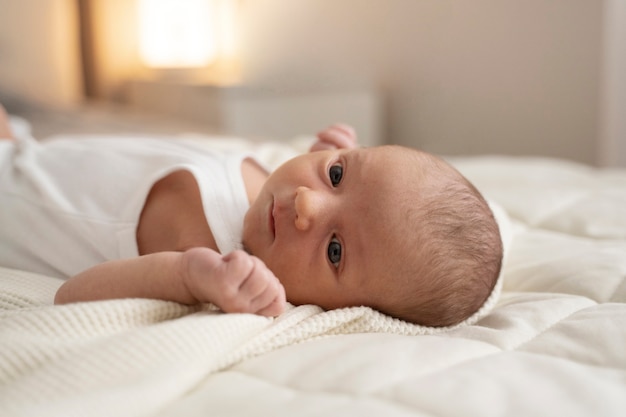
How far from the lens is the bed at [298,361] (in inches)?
22.9

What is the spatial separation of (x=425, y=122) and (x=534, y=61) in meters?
0.67

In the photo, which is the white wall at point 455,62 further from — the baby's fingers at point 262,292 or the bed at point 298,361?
the baby's fingers at point 262,292

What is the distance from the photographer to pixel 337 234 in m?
0.87

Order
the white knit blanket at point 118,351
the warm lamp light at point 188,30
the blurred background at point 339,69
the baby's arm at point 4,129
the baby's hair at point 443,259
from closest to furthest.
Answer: the white knit blanket at point 118,351
the baby's hair at point 443,259
the baby's arm at point 4,129
the blurred background at point 339,69
the warm lamp light at point 188,30

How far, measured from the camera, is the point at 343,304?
0.86 metres

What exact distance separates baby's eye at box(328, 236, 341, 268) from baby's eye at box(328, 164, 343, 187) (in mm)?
88

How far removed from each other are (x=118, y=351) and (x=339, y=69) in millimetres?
3338

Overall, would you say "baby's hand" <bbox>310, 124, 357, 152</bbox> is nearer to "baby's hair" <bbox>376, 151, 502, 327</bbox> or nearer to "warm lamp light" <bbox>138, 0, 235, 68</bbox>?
"baby's hair" <bbox>376, 151, 502, 327</bbox>

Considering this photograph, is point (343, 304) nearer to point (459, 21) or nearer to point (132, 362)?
point (132, 362)

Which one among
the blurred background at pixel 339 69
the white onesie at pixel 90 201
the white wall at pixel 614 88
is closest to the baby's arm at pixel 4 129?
the white onesie at pixel 90 201

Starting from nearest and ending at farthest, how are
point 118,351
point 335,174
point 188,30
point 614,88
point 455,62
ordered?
point 118,351 → point 335,174 → point 614,88 → point 455,62 → point 188,30

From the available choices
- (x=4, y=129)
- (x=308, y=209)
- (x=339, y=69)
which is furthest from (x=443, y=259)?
(x=339, y=69)

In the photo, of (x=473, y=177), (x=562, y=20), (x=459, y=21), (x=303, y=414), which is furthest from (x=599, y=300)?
(x=459, y=21)

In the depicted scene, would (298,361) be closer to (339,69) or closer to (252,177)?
(252,177)
